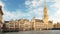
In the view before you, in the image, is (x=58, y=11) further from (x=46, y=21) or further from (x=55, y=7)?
(x=46, y=21)

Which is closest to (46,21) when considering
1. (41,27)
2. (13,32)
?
(41,27)

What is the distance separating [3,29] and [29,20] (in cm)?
186

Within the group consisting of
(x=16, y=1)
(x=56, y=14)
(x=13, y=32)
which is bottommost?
(x=13, y=32)

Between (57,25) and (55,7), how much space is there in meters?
1.05

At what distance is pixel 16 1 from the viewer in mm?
12148

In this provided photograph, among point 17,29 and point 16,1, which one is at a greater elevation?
point 16,1

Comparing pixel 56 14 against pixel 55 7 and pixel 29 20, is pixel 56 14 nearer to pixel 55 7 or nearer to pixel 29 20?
pixel 55 7

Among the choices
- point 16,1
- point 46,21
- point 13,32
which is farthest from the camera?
point 13,32

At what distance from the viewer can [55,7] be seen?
12.3 metres

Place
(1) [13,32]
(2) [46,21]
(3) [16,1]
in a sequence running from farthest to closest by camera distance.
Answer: (1) [13,32]
(2) [46,21]
(3) [16,1]

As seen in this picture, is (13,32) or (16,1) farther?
(13,32)

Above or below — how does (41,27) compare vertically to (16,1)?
below

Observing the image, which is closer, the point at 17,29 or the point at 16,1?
the point at 16,1

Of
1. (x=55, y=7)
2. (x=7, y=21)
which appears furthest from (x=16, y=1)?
(x=55, y=7)
